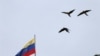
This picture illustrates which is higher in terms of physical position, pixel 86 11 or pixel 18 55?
pixel 86 11

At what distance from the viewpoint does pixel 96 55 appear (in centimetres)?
11338

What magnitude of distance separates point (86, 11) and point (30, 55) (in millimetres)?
17838

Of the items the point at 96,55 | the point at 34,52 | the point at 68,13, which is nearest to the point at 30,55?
the point at 34,52

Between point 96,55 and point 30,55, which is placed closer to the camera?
point 30,55

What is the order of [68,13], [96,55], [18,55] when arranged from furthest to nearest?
[96,55], [68,13], [18,55]

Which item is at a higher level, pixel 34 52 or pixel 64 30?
pixel 64 30

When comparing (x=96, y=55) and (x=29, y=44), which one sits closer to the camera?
(x=29, y=44)

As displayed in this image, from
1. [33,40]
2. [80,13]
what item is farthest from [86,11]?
[33,40]

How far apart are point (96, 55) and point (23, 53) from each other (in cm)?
3605

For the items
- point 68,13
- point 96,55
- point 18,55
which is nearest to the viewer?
point 18,55

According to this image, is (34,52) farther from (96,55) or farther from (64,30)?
(96,55)

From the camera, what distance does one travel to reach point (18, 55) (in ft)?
259

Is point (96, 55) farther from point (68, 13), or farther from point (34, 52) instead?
point (34, 52)

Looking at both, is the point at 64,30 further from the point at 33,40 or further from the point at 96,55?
the point at 96,55
